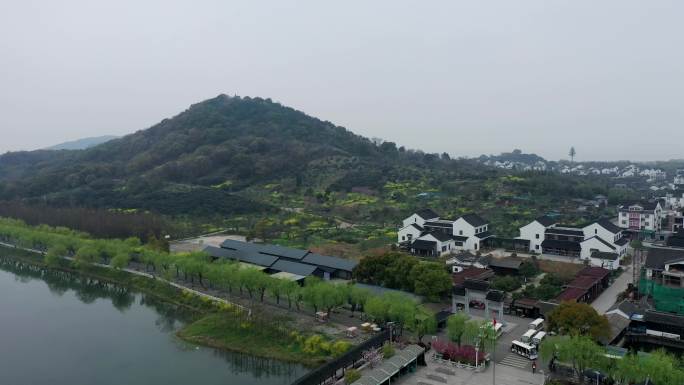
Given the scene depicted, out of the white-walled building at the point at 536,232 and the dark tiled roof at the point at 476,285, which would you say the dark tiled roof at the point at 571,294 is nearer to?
the dark tiled roof at the point at 476,285

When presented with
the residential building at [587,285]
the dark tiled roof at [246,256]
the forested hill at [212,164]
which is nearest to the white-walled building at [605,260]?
the residential building at [587,285]

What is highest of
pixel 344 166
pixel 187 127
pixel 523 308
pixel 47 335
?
pixel 187 127

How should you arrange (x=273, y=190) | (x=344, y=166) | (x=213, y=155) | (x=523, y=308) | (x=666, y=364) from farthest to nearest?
(x=213, y=155), (x=344, y=166), (x=273, y=190), (x=523, y=308), (x=666, y=364)

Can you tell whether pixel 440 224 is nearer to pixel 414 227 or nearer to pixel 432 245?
pixel 414 227

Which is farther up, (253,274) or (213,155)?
(213,155)

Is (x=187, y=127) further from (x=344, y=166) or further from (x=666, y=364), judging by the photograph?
(x=666, y=364)

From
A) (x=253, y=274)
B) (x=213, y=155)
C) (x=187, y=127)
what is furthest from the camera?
(x=187, y=127)

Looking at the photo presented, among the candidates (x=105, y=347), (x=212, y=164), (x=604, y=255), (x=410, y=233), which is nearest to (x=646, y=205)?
(x=604, y=255)

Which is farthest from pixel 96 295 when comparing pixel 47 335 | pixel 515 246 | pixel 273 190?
pixel 273 190
